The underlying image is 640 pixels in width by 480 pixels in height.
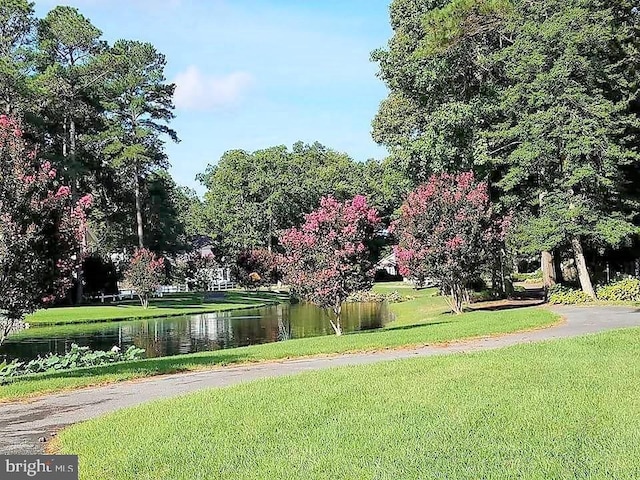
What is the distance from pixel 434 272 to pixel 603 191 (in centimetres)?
861

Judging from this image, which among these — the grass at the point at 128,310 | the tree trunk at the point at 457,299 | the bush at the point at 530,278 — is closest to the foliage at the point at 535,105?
the tree trunk at the point at 457,299

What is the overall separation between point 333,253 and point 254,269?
165 feet

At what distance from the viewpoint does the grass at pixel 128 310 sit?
111 ft

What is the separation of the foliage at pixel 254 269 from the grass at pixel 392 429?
57368 mm

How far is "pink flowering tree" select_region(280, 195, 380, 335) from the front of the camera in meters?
19.4

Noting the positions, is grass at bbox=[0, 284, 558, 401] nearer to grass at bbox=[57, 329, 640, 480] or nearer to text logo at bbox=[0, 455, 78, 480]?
grass at bbox=[57, 329, 640, 480]

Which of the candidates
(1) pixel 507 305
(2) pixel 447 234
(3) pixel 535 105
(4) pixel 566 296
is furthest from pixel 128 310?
(3) pixel 535 105

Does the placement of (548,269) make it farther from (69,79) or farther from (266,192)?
(266,192)

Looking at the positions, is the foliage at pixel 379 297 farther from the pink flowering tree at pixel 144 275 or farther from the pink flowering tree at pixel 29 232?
the pink flowering tree at pixel 29 232

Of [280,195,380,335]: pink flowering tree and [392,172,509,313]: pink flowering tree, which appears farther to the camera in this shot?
[392,172,509,313]: pink flowering tree

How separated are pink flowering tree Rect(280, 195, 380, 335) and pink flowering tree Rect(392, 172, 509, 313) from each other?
438 centimetres

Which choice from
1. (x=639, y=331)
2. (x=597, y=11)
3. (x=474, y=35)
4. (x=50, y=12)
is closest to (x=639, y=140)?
(x=597, y=11)

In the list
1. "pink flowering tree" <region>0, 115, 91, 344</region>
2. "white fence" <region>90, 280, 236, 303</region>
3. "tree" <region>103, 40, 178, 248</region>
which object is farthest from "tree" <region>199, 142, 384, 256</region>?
"pink flowering tree" <region>0, 115, 91, 344</region>

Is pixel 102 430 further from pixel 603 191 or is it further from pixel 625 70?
pixel 625 70
